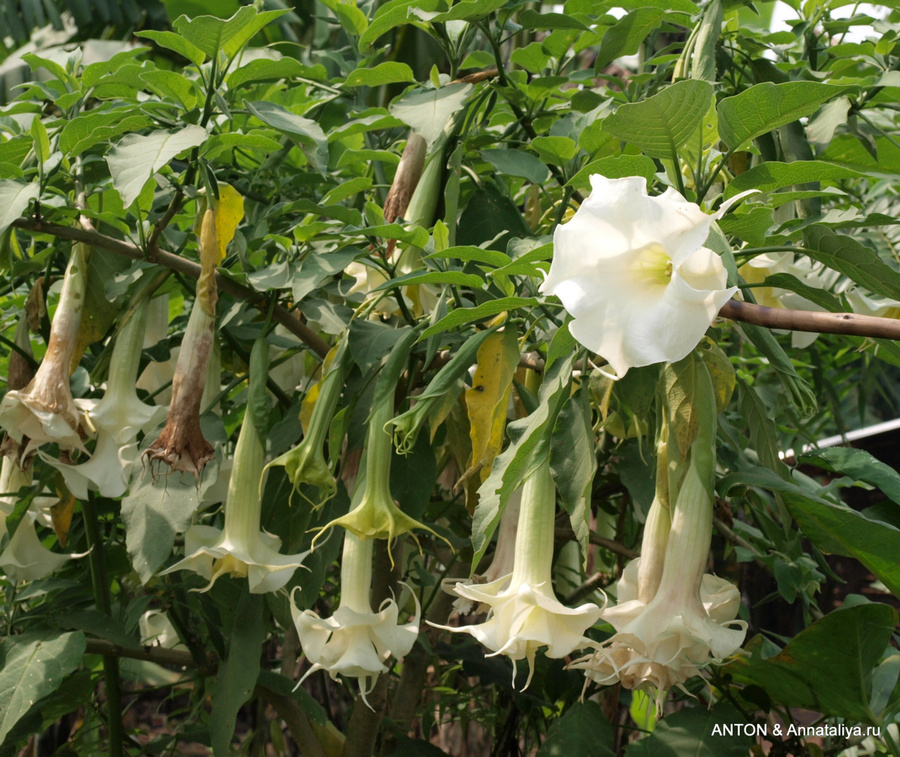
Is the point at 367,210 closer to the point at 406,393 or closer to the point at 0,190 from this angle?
the point at 406,393

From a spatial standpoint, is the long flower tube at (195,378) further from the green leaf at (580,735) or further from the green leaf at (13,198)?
the green leaf at (580,735)

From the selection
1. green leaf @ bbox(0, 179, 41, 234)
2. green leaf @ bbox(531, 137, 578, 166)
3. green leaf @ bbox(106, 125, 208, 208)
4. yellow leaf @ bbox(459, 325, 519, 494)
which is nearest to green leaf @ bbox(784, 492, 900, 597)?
yellow leaf @ bbox(459, 325, 519, 494)

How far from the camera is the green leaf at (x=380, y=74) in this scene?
2.87 ft

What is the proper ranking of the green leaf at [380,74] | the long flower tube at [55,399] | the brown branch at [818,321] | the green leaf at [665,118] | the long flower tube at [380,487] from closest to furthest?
the brown branch at [818,321]
the green leaf at [665,118]
the long flower tube at [380,487]
the long flower tube at [55,399]
the green leaf at [380,74]

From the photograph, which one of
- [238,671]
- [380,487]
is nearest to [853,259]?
[380,487]

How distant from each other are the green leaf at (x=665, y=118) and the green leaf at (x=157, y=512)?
0.49m

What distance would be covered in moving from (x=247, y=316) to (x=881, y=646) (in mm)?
795

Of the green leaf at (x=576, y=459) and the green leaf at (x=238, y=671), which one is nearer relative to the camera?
the green leaf at (x=576, y=459)

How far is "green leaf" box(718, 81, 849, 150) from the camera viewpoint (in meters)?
0.55

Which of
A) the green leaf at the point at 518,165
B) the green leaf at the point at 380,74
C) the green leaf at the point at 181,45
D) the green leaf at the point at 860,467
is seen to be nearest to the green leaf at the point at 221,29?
the green leaf at the point at 181,45

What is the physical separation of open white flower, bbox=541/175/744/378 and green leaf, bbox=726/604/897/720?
1.51ft

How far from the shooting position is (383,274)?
906mm

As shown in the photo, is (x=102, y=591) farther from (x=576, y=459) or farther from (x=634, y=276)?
(x=634, y=276)

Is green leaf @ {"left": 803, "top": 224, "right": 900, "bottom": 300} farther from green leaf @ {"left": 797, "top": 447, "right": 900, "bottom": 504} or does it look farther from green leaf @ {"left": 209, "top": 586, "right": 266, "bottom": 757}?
green leaf @ {"left": 209, "top": 586, "right": 266, "bottom": 757}
